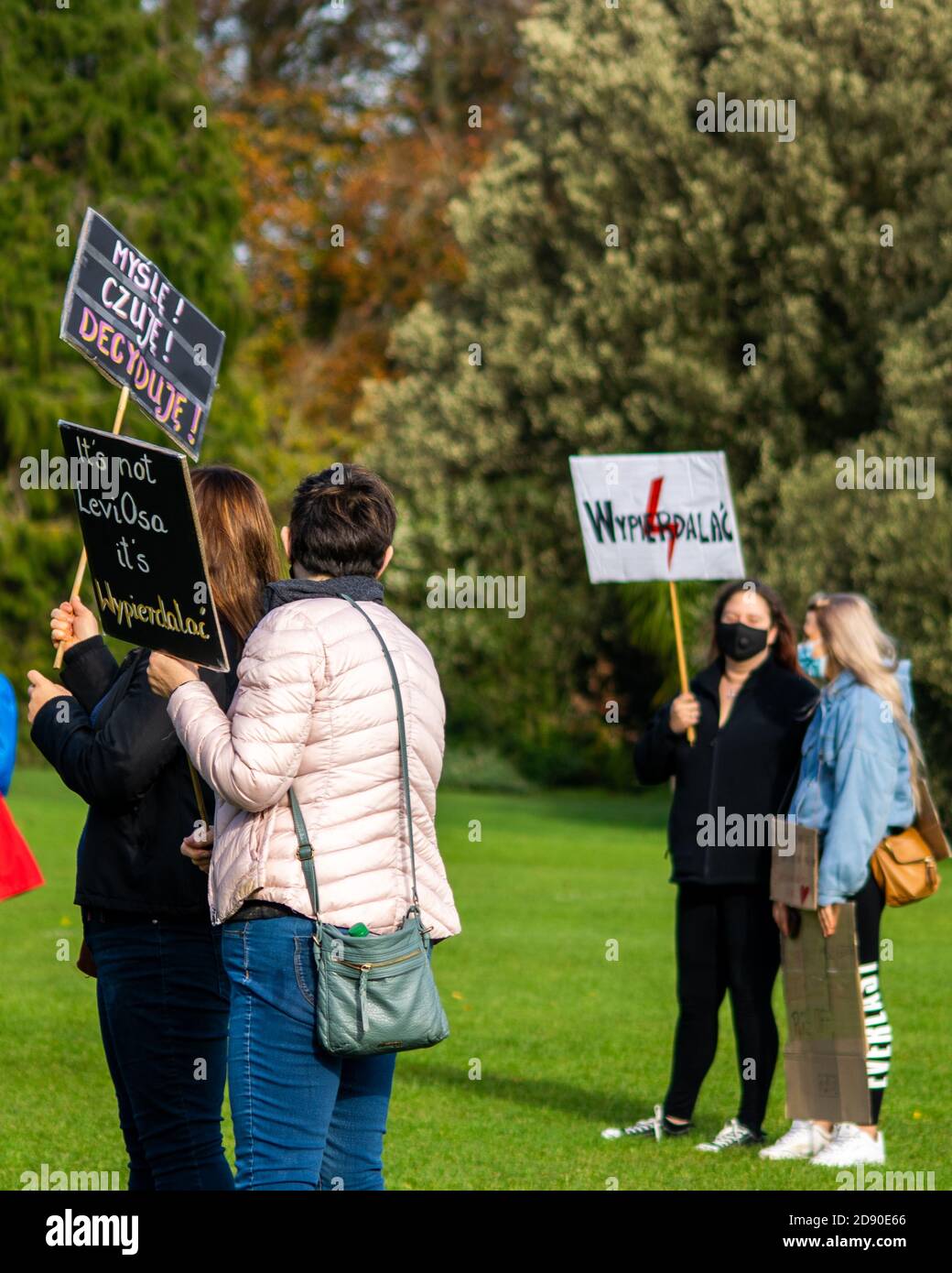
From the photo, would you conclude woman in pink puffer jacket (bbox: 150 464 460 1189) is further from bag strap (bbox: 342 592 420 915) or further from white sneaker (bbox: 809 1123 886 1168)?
white sneaker (bbox: 809 1123 886 1168)

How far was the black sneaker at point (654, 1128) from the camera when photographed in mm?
7859

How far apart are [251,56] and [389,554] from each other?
4239cm

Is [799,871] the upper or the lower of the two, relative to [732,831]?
lower

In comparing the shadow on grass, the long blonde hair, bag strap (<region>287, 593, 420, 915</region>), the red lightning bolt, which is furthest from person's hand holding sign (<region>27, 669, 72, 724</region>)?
the red lightning bolt

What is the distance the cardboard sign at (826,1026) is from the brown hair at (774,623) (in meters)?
1.21

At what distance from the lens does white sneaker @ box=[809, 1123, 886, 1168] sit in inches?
286

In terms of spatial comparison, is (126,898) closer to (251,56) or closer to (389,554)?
(389,554)

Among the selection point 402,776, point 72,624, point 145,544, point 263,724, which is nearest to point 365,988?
point 402,776

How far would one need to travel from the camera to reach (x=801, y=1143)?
24.6 feet

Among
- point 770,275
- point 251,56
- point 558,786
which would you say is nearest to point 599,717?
point 558,786

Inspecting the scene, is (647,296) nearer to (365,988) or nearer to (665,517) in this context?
(665,517)

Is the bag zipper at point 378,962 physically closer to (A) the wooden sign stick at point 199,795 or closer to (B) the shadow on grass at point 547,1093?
(A) the wooden sign stick at point 199,795

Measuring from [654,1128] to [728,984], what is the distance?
27.0 inches
